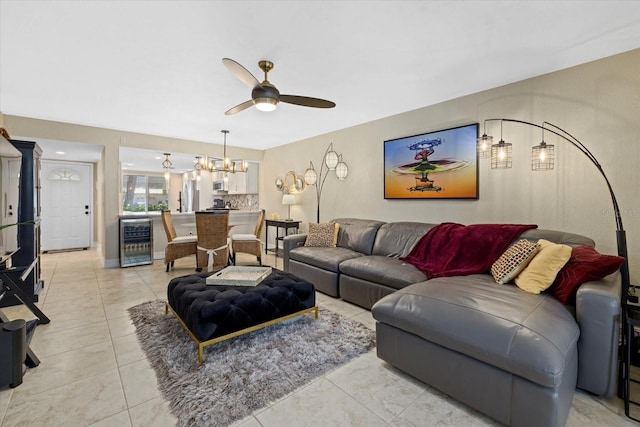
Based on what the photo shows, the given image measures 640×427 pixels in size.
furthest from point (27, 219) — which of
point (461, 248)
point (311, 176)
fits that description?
point (461, 248)

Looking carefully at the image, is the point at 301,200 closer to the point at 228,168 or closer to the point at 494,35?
the point at 228,168

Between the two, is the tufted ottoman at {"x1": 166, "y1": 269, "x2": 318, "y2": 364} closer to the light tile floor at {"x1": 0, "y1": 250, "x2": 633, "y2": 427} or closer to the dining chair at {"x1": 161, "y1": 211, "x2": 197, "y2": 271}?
the light tile floor at {"x1": 0, "y1": 250, "x2": 633, "y2": 427}

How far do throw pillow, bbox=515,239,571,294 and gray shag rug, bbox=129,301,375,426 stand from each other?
4.22ft

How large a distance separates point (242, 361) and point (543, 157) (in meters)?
3.03

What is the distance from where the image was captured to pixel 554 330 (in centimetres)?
152

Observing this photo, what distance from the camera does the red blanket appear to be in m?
2.69

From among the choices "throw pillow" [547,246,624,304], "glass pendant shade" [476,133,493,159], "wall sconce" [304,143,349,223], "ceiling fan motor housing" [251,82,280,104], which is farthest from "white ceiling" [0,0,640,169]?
"throw pillow" [547,246,624,304]

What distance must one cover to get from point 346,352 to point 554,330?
1.36 m

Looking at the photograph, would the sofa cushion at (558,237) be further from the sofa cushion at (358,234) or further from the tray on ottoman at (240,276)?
the tray on ottoman at (240,276)

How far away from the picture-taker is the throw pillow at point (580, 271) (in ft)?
5.94

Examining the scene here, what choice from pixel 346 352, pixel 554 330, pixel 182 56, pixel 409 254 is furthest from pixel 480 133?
pixel 182 56

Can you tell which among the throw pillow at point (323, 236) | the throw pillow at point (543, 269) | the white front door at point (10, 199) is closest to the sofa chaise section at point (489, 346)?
the throw pillow at point (543, 269)

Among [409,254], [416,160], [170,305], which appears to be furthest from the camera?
[416,160]

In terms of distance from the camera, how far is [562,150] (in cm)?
270
